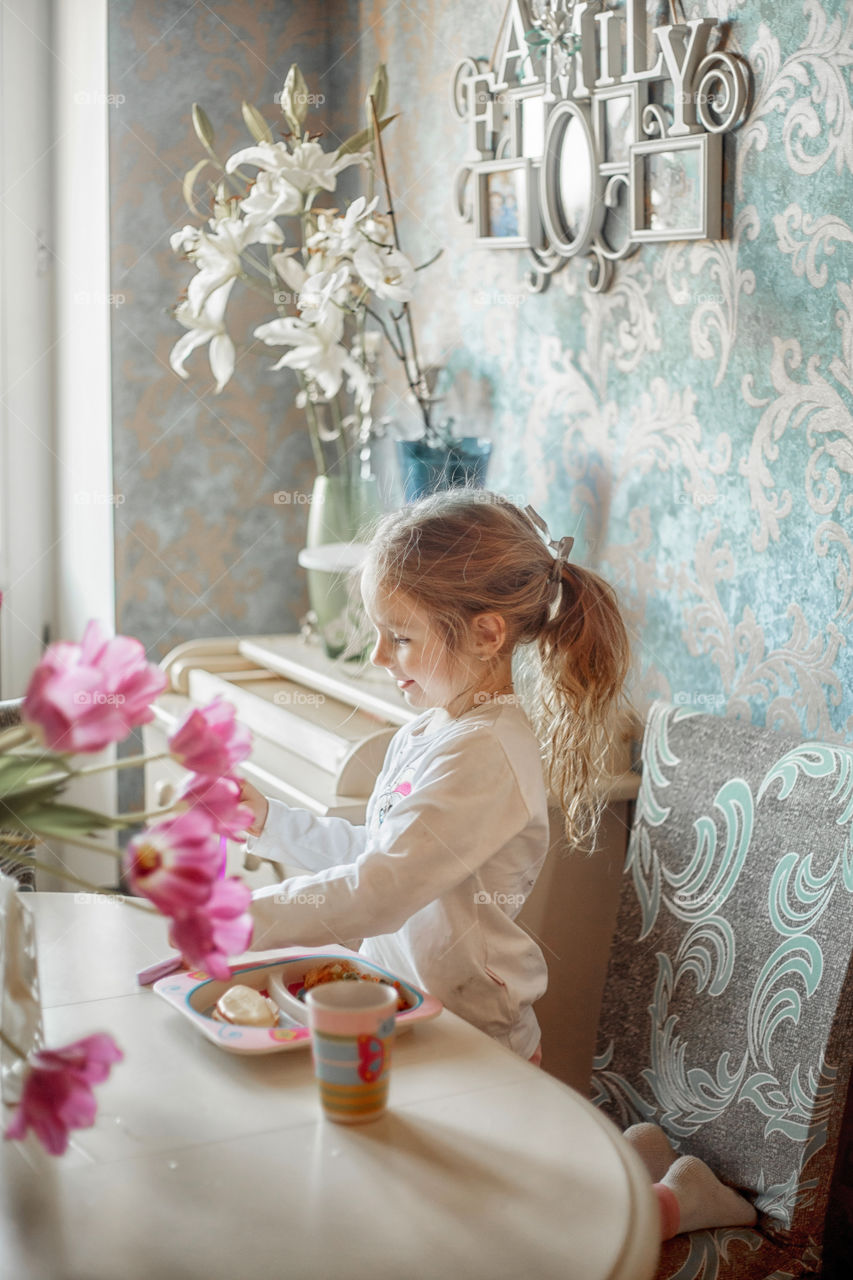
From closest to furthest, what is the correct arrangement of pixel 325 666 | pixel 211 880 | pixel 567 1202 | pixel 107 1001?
1. pixel 211 880
2. pixel 567 1202
3. pixel 107 1001
4. pixel 325 666

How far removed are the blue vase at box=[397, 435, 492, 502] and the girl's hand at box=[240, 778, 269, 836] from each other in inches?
34.2

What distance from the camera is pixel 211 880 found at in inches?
33.9

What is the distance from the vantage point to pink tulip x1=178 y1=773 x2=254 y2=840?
3.10ft

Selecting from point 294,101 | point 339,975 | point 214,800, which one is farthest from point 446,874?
point 294,101

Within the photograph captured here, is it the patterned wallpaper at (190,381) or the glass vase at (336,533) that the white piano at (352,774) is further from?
the patterned wallpaper at (190,381)

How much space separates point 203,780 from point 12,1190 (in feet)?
1.05

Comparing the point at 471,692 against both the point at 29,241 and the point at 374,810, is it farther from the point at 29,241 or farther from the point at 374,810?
the point at 29,241

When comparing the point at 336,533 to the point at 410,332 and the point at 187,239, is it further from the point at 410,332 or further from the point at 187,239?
the point at 187,239

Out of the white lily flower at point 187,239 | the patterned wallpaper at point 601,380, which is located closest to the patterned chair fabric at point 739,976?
the patterned wallpaper at point 601,380

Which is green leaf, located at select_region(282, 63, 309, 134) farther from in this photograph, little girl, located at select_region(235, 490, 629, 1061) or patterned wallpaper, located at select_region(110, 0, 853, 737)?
little girl, located at select_region(235, 490, 629, 1061)

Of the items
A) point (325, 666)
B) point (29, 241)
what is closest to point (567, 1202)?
point (325, 666)

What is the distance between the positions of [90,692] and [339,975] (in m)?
0.55

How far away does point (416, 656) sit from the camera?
5.28 ft

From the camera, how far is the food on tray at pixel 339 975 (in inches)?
51.0
